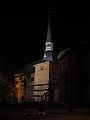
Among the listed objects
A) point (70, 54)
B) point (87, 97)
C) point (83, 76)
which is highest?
point (70, 54)

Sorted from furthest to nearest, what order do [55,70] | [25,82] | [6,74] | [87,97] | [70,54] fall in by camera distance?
[6,74] < [25,82] < [55,70] < [70,54] < [87,97]

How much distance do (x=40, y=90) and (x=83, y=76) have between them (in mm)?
16992

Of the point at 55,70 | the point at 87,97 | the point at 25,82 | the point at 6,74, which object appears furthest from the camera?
the point at 6,74

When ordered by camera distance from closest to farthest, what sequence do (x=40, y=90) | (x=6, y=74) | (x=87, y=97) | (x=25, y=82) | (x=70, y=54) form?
(x=87, y=97), (x=70, y=54), (x=40, y=90), (x=25, y=82), (x=6, y=74)

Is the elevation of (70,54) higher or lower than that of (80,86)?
higher

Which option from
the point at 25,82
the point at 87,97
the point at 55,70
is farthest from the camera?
the point at 25,82

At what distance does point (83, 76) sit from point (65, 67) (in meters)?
5.96

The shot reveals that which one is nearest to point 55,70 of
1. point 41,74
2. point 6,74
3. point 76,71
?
point 41,74

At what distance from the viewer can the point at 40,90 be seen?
209 feet

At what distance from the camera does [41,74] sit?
63094mm

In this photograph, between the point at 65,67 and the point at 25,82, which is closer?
the point at 65,67

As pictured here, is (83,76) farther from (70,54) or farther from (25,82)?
(25,82)

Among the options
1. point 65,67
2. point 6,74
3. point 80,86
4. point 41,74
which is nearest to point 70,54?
point 65,67

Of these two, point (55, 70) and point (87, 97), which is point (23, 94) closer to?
point (55, 70)
